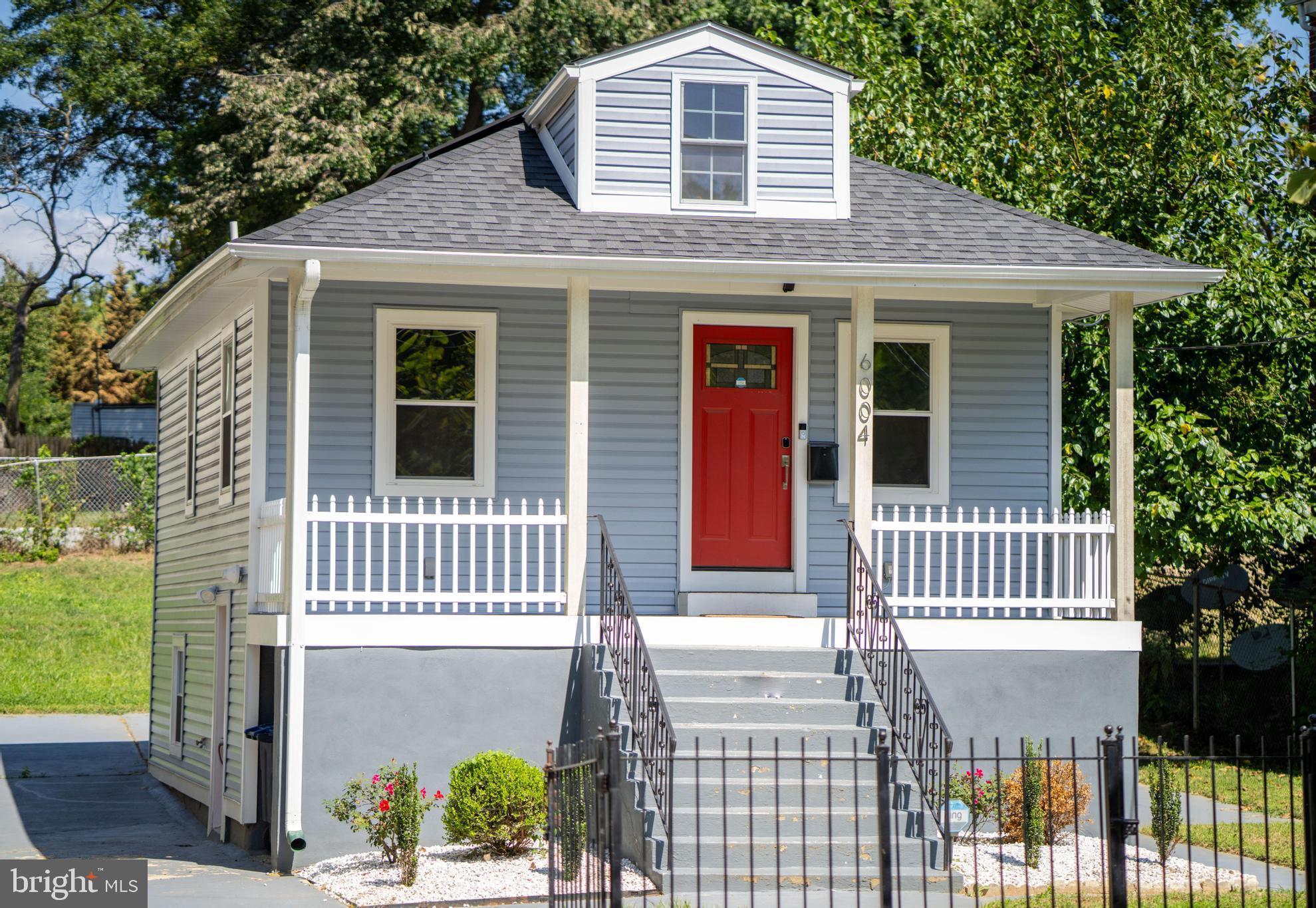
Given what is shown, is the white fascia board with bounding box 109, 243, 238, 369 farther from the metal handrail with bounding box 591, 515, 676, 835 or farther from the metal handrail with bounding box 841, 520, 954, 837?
the metal handrail with bounding box 841, 520, 954, 837

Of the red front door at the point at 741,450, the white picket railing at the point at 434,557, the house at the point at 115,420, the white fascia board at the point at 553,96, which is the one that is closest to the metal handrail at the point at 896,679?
the red front door at the point at 741,450

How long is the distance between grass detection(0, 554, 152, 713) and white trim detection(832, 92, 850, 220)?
14812 mm

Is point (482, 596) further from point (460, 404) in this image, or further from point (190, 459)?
point (190, 459)

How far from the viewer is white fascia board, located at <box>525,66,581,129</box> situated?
12844 mm

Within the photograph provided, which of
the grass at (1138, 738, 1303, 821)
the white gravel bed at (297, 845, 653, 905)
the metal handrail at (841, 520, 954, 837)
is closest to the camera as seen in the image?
the white gravel bed at (297, 845, 653, 905)

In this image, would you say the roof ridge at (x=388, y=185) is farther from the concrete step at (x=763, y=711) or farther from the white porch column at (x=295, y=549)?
the concrete step at (x=763, y=711)

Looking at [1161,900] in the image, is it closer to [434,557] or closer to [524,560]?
[524,560]

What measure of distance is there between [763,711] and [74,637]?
17358mm

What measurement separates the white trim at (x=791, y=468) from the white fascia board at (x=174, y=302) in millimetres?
3889

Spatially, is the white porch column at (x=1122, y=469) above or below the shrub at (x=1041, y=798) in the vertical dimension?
above

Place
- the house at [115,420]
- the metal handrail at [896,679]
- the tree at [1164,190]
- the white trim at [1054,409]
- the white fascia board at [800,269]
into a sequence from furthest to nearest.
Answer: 1. the house at [115,420]
2. the tree at [1164,190]
3. the white trim at [1054,409]
4. the white fascia board at [800,269]
5. the metal handrail at [896,679]

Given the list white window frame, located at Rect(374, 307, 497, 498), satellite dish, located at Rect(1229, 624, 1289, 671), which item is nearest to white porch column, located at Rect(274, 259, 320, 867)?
white window frame, located at Rect(374, 307, 497, 498)

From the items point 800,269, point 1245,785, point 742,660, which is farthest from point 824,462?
point 1245,785

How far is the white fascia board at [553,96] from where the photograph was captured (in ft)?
42.1
